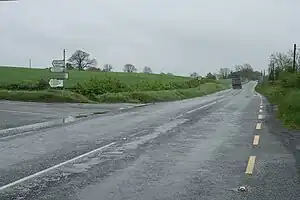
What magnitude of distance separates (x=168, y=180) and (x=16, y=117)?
1581cm

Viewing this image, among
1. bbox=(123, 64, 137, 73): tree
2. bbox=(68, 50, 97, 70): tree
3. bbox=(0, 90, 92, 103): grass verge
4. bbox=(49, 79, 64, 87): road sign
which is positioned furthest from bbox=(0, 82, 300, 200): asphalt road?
bbox=(123, 64, 137, 73): tree

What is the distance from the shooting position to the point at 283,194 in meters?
6.96

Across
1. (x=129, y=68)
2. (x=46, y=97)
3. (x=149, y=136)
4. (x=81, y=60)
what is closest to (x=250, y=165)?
(x=149, y=136)

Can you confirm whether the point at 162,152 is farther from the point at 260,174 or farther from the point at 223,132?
the point at 223,132

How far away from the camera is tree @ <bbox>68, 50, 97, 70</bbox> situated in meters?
135

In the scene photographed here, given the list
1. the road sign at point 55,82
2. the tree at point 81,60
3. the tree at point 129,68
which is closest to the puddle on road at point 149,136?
the road sign at point 55,82

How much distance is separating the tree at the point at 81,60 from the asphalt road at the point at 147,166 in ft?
398

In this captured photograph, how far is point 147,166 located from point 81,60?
130112mm

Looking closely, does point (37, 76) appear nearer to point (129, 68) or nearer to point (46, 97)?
point (46, 97)

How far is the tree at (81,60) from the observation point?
443 feet

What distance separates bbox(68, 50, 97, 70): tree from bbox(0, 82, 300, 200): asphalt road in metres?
121

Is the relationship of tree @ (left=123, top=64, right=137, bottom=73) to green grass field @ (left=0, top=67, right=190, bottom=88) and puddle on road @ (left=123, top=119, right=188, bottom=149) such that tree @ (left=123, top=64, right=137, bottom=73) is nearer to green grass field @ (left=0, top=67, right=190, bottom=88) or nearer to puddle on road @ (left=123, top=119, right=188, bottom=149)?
green grass field @ (left=0, top=67, right=190, bottom=88)

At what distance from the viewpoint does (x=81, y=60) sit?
5408 inches

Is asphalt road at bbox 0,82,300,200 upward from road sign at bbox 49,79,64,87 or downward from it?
downward
